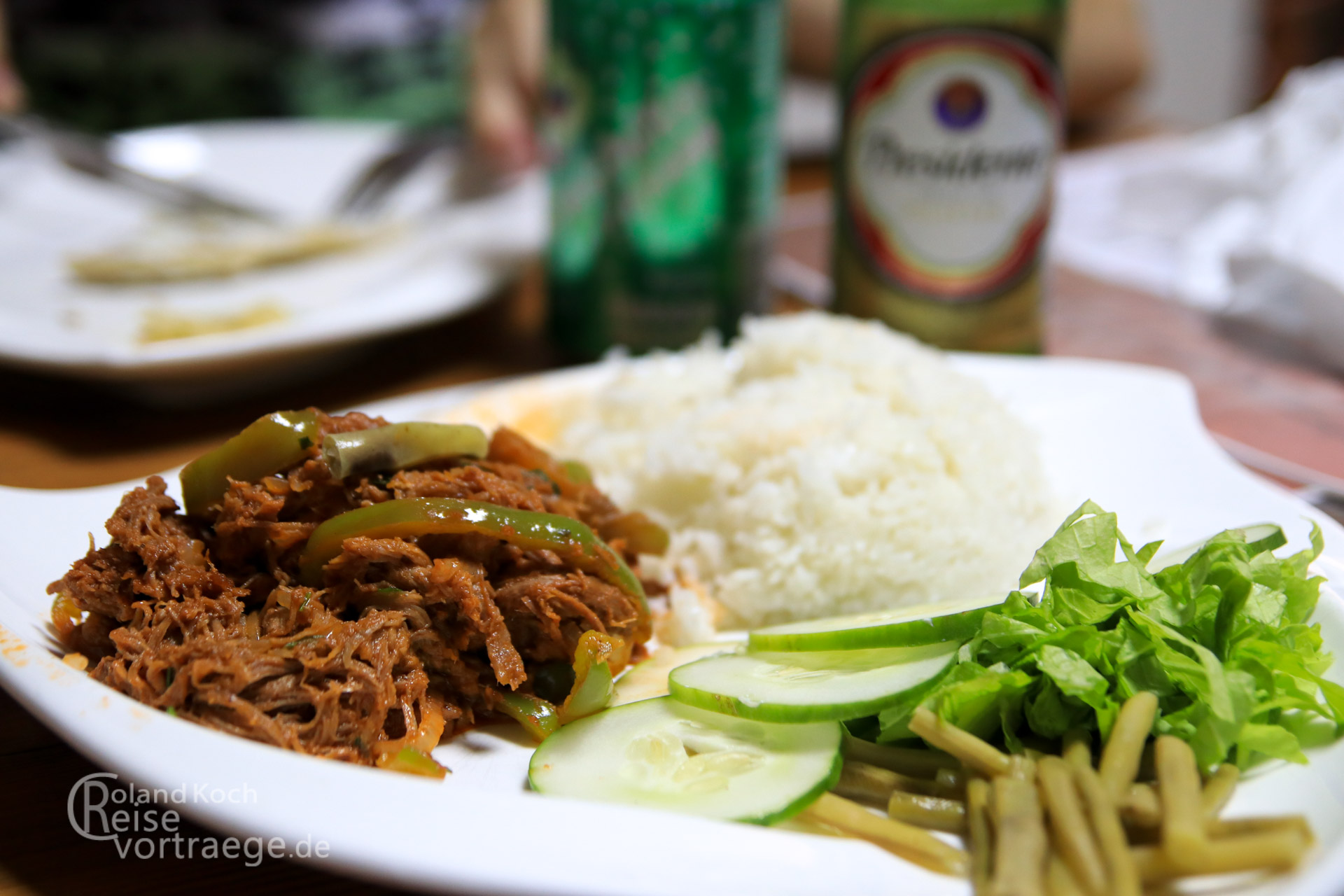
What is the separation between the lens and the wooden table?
4.09 ft

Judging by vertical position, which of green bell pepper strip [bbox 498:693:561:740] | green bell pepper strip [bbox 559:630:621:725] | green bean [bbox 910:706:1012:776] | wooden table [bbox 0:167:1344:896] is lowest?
wooden table [bbox 0:167:1344:896]

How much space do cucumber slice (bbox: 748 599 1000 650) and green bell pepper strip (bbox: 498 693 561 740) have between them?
0.25 m

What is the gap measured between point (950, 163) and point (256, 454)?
147 cm

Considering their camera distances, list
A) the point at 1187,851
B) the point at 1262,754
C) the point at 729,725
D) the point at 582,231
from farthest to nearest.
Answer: the point at 582,231 < the point at 729,725 < the point at 1262,754 < the point at 1187,851

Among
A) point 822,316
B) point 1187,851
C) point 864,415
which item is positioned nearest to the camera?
point 1187,851

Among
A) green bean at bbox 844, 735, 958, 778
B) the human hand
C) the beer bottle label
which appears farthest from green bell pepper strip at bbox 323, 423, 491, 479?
the human hand

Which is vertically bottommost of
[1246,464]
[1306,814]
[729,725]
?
[1246,464]

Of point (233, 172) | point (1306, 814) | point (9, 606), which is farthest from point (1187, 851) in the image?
point (233, 172)

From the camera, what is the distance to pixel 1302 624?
1.13 metres

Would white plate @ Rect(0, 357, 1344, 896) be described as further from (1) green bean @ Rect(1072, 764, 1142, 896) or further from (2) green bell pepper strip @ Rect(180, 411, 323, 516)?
(2) green bell pepper strip @ Rect(180, 411, 323, 516)

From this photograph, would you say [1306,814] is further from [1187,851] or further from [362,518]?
[362,518]

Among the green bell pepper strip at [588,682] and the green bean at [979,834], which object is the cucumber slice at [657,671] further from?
the green bean at [979,834]

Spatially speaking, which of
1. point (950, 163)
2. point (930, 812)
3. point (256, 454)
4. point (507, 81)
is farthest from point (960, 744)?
point (507, 81)

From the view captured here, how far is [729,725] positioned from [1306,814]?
54 cm
